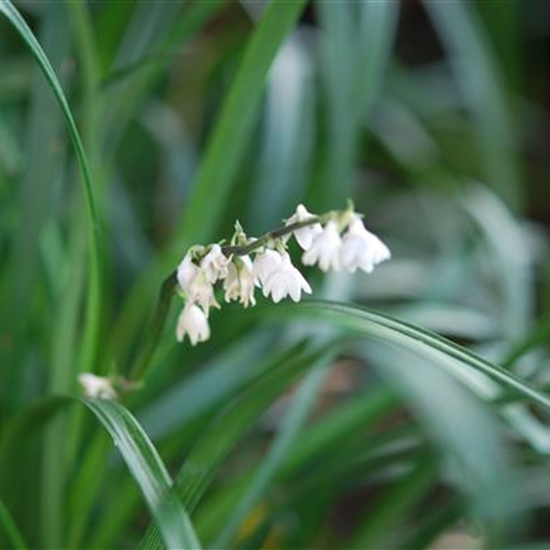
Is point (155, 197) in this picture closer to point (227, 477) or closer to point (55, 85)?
point (227, 477)

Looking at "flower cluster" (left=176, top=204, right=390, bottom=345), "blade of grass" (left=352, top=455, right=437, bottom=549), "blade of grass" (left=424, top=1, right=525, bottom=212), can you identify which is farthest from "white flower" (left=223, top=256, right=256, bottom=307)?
"blade of grass" (left=424, top=1, right=525, bottom=212)

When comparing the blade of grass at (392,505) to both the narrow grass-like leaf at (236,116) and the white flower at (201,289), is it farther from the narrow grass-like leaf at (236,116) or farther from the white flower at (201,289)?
the white flower at (201,289)

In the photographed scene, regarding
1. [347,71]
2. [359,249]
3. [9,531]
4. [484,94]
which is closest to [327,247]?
[359,249]

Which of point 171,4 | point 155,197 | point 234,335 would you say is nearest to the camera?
point 171,4

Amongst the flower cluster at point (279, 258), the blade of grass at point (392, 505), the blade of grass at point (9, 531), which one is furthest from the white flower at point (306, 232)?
the blade of grass at point (392, 505)

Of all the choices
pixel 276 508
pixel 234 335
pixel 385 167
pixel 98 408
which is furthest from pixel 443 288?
pixel 98 408

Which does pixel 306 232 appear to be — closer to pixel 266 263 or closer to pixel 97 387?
pixel 266 263

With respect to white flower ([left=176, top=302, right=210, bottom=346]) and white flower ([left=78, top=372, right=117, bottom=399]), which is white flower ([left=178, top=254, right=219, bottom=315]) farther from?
white flower ([left=78, top=372, right=117, bottom=399])
